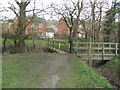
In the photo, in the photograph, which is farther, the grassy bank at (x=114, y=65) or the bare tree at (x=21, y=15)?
the bare tree at (x=21, y=15)

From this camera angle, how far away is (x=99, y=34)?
17.2 meters

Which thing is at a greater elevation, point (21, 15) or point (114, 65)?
point (21, 15)

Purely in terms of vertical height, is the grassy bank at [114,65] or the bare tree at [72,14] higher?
the bare tree at [72,14]

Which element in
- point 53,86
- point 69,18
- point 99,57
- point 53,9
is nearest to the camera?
point 53,86

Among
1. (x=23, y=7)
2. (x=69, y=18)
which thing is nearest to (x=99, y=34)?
(x=69, y=18)

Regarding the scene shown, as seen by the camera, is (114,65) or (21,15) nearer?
(114,65)

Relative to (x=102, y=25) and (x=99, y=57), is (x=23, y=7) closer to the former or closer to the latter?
(x=99, y=57)

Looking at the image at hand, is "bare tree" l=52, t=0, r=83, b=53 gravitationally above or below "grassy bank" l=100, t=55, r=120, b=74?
above

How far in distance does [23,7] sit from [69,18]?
555 cm

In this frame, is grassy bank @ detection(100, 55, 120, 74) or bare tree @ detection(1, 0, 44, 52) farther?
bare tree @ detection(1, 0, 44, 52)

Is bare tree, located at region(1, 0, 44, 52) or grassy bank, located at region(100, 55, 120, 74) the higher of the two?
bare tree, located at region(1, 0, 44, 52)

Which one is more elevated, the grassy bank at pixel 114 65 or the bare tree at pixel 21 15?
the bare tree at pixel 21 15

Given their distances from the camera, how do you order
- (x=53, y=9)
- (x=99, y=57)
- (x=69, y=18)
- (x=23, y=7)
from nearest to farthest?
(x=99, y=57), (x=23, y=7), (x=53, y=9), (x=69, y=18)

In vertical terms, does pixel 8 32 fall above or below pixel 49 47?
above
